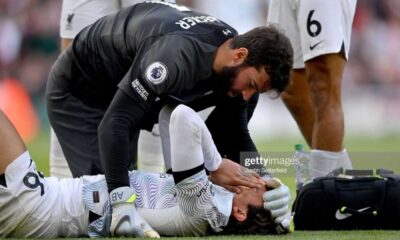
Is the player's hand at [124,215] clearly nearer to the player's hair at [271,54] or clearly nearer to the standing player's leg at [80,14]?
the player's hair at [271,54]

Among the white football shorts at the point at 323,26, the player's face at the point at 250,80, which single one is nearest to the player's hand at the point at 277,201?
the player's face at the point at 250,80

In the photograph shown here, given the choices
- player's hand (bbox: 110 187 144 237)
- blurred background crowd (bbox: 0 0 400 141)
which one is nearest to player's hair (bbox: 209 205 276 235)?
player's hand (bbox: 110 187 144 237)

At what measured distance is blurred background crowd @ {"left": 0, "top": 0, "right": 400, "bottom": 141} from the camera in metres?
17.2

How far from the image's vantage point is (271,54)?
568cm

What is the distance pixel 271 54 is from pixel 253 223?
87cm

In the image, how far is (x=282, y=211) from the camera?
221 inches

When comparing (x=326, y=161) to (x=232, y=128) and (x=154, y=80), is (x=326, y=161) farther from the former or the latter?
(x=154, y=80)

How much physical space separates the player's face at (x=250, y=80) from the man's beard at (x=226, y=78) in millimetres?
10

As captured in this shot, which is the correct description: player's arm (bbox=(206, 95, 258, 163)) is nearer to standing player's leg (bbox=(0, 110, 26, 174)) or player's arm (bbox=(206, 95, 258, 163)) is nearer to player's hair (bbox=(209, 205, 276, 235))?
player's hair (bbox=(209, 205, 276, 235))

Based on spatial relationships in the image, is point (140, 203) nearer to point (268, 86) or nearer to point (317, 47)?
point (268, 86)

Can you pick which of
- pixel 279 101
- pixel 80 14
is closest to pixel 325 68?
pixel 80 14

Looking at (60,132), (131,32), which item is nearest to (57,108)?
(60,132)

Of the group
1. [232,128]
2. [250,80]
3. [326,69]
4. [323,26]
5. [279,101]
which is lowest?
[279,101]

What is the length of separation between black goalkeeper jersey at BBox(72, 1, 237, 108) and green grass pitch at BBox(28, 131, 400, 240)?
84 cm
